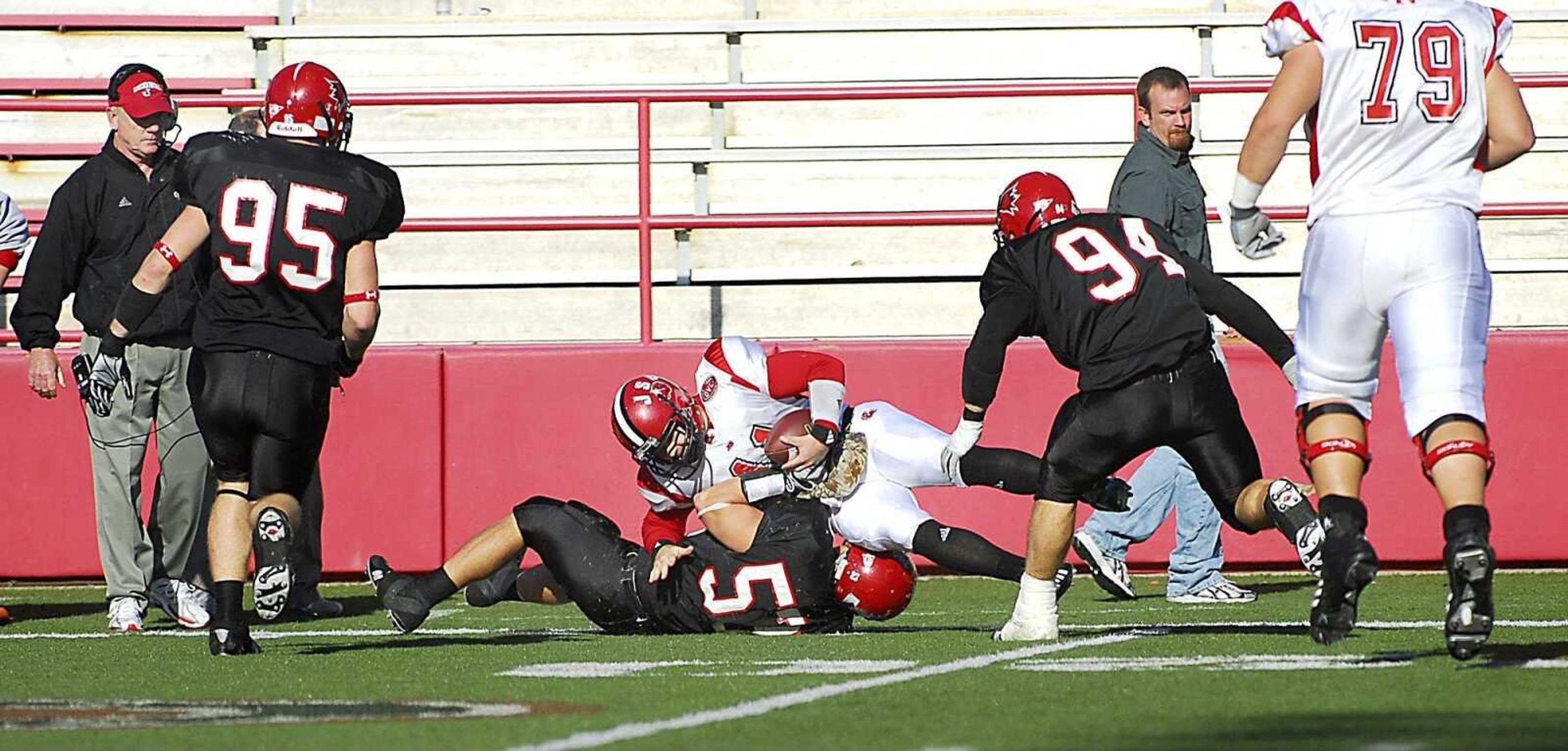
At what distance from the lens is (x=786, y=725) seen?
4145mm

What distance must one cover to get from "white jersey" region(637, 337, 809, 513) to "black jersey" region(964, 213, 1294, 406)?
3.79ft

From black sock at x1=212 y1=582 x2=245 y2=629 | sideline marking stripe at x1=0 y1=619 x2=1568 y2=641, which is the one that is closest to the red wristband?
black sock at x1=212 y1=582 x2=245 y2=629

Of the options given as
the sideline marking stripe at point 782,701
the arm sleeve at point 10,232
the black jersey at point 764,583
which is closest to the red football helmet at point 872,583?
the black jersey at point 764,583

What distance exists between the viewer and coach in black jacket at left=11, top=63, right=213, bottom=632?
7508mm

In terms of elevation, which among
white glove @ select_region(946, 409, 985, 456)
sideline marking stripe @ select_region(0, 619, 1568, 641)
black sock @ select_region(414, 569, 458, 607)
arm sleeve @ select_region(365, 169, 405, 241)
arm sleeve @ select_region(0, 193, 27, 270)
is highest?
arm sleeve @ select_region(0, 193, 27, 270)

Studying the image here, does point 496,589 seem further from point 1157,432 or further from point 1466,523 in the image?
point 1466,523

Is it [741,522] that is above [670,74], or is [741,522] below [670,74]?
below

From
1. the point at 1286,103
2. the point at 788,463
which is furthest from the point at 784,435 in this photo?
the point at 1286,103

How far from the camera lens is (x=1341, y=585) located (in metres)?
4.77

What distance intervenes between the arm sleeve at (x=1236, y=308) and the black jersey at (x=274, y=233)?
2373 millimetres

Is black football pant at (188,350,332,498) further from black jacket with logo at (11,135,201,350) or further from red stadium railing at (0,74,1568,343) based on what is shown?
red stadium railing at (0,74,1568,343)

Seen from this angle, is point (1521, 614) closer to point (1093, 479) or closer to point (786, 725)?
point (1093, 479)

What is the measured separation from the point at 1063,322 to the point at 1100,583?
2.08 meters

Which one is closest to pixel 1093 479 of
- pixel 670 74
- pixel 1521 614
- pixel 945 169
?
pixel 1521 614
